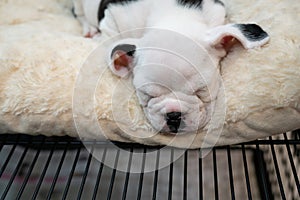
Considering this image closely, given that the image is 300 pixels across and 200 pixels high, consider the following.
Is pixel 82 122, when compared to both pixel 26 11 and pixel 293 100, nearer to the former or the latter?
pixel 293 100

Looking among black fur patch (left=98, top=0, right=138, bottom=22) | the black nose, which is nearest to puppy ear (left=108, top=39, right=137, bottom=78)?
the black nose

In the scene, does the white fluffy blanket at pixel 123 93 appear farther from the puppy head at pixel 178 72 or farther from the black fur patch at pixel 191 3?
the black fur patch at pixel 191 3

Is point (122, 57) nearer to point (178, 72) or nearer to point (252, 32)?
point (178, 72)

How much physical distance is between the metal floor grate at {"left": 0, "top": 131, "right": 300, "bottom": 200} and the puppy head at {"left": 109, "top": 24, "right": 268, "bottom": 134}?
0.10 metres

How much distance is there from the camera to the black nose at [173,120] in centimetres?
82

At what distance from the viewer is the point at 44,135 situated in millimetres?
941

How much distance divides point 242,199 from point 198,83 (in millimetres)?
626

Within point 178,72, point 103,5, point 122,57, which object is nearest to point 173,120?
point 178,72

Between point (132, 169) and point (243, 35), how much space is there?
0.44m

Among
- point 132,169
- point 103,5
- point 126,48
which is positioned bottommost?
point 132,169

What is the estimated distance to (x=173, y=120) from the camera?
827 mm

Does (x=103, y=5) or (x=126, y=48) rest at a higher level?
(x=126, y=48)

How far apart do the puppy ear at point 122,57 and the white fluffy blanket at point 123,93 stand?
0.03m

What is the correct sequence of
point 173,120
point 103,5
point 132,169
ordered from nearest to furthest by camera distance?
point 173,120
point 132,169
point 103,5
